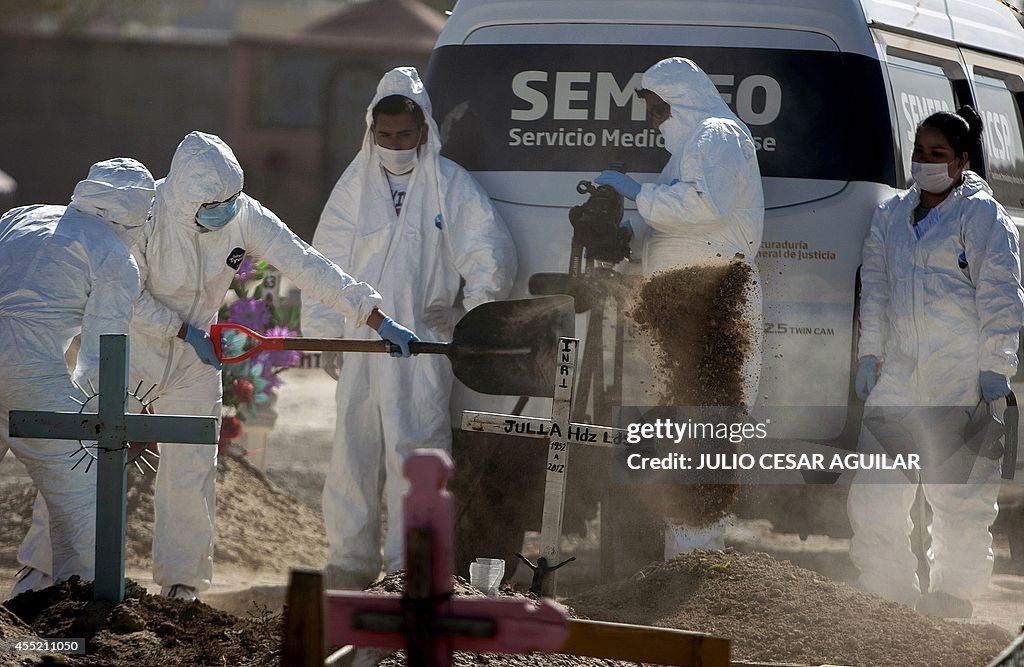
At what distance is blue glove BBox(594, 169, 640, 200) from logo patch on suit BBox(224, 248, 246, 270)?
1411 mm

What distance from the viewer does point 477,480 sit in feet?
18.8

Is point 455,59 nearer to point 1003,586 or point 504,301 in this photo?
point 504,301

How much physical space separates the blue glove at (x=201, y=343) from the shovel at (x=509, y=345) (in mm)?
213

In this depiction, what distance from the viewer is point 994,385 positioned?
5539 mm

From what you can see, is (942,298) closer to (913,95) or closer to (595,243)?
(913,95)

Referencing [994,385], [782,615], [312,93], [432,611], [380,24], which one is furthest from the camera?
[380,24]

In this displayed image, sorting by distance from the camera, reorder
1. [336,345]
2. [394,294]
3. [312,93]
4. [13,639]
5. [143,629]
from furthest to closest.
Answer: [312,93], [394,294], [336,345], [143,629], [13,639]

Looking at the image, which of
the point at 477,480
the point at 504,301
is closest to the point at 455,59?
the point at 504,301

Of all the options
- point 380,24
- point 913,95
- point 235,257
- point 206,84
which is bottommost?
point 235,257

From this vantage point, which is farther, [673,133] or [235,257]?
[235,257]

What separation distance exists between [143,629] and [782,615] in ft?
6.58

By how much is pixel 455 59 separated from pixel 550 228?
87cm

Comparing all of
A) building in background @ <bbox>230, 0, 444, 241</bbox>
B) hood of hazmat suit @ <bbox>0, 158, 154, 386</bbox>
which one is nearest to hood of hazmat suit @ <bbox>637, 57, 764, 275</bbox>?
hood of hazmat suit @ <bbox>0, 158, 154, 386</bbox>

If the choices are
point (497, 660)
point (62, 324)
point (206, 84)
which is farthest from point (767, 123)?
point (206, 84)
